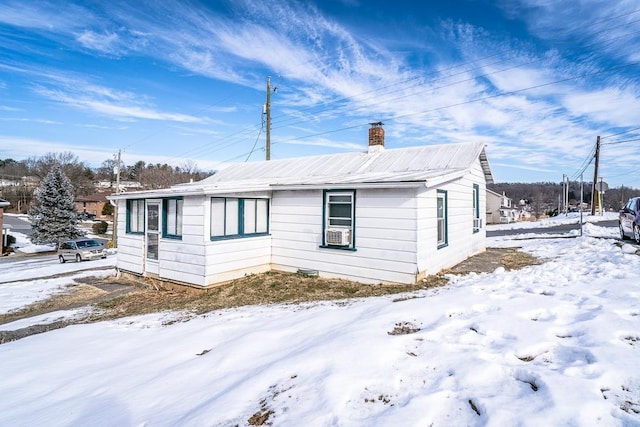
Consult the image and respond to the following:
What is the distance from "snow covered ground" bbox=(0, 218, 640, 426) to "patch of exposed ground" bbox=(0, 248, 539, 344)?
4.18 ft

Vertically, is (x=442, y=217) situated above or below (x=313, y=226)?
above

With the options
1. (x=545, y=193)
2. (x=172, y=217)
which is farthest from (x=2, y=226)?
(x=545, y=193)

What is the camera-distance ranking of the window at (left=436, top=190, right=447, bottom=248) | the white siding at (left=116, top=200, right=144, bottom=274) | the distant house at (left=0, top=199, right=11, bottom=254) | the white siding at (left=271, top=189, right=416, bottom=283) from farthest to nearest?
the distant house at (left=0, top=199, right=11, bottom=254)
the white siding at (left=116, top=200, right=144, bottom=274)
the window at (left=436, top=190, right=447, bottom=248)
the white siding at (left=271, top=189, right=416, bottom=283)

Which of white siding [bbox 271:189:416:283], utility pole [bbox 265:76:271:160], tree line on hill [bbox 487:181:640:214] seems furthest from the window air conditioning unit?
tree line on hill [bbox 487:181:640:214]

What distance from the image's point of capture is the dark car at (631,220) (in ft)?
39.4

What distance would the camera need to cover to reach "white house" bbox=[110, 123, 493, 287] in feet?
28.4

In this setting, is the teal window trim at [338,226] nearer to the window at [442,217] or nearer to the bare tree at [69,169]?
the window at [442,217]

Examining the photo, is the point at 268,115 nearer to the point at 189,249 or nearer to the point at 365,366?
the point at 189,249

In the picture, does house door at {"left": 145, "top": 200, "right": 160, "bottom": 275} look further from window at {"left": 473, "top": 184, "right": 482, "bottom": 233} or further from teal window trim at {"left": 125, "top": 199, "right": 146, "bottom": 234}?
window at {"left": 473, "top": 184, "right": 482, "bottom": 233}

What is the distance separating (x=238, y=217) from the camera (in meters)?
9.91

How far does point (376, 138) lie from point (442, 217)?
A: 483 centimetres

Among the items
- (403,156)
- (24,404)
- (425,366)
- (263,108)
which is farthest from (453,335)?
(263,108)

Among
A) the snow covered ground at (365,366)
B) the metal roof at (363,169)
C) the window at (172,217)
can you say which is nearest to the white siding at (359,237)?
the metal roof at (363,169)

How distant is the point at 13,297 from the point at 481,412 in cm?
1299
